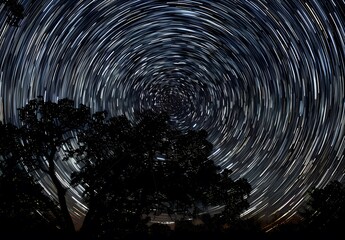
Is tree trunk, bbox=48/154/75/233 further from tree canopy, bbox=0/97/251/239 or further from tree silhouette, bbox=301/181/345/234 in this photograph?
tree silhouette, bbox=301/181/345/234

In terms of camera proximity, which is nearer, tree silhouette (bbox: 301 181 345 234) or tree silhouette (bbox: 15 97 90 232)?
tree silhouette (bbox: 15 97 90 232)

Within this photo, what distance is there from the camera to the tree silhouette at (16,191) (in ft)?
66.8

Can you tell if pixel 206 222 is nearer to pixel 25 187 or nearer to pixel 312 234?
pixel 25 187

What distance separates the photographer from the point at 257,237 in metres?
13.5

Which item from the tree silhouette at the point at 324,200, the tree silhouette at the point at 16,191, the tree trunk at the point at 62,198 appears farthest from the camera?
the tree silhouette at the point at 324,200

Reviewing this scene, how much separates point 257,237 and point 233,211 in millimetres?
14025

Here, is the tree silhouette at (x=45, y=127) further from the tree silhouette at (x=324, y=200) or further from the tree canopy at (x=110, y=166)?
the tree silhouette at (x=324, y=200)

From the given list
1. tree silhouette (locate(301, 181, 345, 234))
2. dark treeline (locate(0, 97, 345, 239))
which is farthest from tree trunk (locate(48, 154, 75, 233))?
tree silhouette (locate(301, 181, 345, 234))

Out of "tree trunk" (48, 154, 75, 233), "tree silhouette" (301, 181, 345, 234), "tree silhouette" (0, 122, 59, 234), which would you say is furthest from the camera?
"tree silhouette" (301, 181, 345, 234)

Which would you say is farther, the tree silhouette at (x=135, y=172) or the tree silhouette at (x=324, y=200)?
the tree silhouette at (x=324, y=200)

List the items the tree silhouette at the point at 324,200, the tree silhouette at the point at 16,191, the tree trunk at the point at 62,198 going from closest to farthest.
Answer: the tree trunk at the point at 62,198
the tree silhouette at the point at 16,191
the tree silhouette at the point at 324,200

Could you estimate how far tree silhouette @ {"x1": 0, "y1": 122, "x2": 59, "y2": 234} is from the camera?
66.8 ft

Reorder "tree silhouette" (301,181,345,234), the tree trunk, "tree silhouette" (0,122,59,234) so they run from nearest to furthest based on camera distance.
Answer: the tree trunk
"tree silhouette" (0,122,59,234)
"tree silhouette" (301,181,345,234)

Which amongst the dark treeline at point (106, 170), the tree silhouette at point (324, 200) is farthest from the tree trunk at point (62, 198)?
the tree silhouette at point (324, 200)
